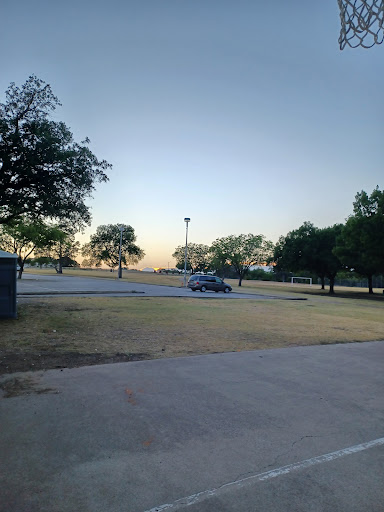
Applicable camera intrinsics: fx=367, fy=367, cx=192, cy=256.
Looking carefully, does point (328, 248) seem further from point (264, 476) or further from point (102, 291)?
point (264, 476)

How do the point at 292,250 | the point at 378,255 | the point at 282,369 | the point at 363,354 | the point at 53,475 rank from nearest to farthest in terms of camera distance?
the point at 53,475, the point at 282,369, the point at 363,354, the point at 378,255, the point at 292,250

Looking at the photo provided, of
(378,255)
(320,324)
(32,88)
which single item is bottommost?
(320,324)

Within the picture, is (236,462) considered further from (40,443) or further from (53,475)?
(40,443)

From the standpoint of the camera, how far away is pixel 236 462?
3268 mm

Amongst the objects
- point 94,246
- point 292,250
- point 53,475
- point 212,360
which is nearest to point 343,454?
point 53,475

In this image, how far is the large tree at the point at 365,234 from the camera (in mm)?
33812

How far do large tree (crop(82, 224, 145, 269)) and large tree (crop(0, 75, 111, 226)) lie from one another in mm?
79279

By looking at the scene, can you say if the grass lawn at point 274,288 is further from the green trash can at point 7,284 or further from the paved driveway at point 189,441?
the paved driveway at point 189,441

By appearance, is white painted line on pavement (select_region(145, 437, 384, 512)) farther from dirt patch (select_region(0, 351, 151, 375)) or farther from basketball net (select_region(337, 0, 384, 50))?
basketball net (select_region(337, 0, 384, 50))

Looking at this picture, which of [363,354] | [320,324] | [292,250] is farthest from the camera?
[292,250]

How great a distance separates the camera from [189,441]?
3.64m

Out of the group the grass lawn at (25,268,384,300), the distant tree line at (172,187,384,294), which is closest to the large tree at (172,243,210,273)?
the grass lawn at (25,268,384,300)

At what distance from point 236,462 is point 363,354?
600 cm

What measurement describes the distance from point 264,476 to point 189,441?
33.5 inches
